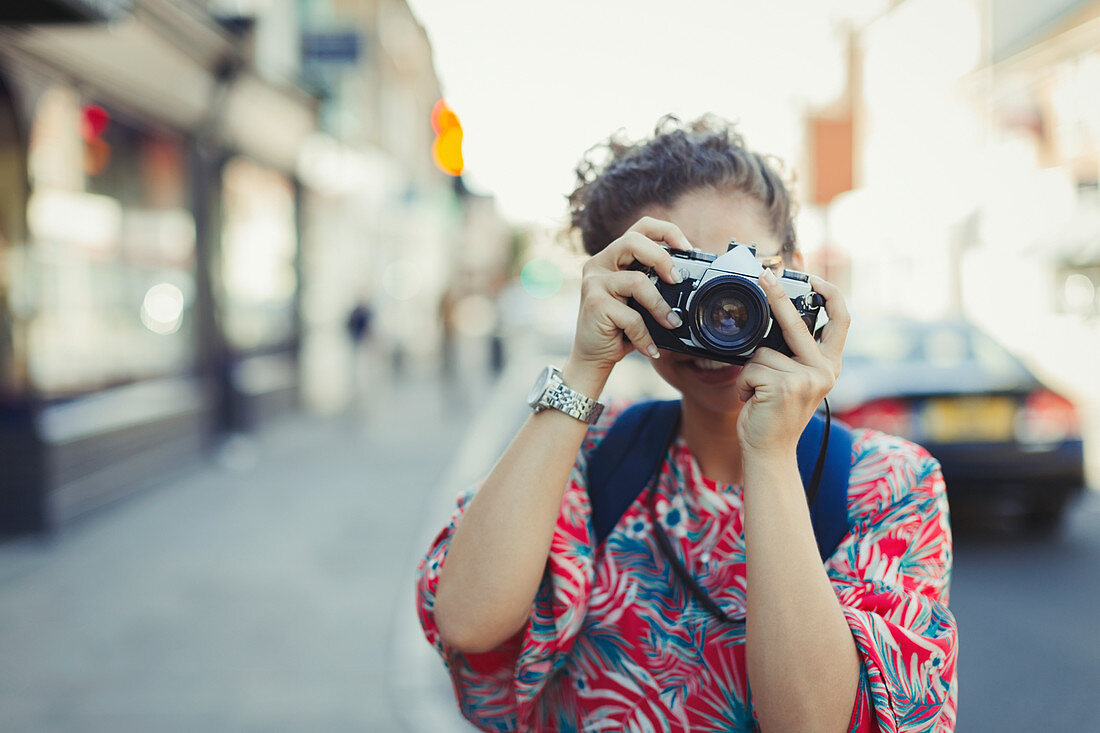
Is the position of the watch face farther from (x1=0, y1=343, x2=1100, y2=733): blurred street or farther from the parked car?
the parked car

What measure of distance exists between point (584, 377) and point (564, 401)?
0.17 ft

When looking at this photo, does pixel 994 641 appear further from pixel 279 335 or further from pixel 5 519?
pixel 279 335

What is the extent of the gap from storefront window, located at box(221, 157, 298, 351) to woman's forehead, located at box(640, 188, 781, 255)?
9.06 m

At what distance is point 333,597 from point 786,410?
14.0ft

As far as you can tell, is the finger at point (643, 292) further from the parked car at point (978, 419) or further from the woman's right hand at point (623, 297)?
the parked car at point (978, 419)

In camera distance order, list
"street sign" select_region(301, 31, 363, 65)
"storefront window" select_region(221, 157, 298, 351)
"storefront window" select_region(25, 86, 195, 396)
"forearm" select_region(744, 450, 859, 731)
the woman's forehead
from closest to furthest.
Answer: "forearm" select_region(744, 450, 859, 731), the woman's forehead, "storefront window" select_region(25, 86, 195, 396), "storefront window" select_region(221, 157, 298, 351), "street sign" select_region(301, 31, 363, 65)

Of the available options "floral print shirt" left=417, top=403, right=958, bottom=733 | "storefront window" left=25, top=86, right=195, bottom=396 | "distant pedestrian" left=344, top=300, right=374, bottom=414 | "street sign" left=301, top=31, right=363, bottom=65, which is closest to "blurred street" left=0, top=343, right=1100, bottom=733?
"storefront window" left=25, top=86, right=195, bottom=396

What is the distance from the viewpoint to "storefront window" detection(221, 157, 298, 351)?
10.1m

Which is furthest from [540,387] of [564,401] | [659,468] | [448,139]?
[448,139]

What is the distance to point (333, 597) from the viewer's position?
492 cm

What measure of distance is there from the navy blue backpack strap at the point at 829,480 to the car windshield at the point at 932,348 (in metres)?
4.93

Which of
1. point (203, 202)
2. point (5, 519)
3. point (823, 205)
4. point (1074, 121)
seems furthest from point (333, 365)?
point (823, 205)

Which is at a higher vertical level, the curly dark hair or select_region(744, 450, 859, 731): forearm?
the curly dark hair

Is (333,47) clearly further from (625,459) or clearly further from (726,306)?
(726,306)
